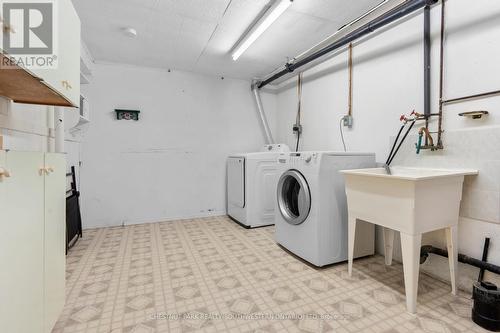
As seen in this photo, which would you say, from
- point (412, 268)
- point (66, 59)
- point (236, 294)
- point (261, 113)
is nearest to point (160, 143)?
point (261, 113)

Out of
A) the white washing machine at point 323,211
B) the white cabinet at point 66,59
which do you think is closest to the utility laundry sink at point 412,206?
the white washing machine at point 323,211

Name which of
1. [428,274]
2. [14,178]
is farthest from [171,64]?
[428,274]

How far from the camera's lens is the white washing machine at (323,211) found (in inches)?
81.5

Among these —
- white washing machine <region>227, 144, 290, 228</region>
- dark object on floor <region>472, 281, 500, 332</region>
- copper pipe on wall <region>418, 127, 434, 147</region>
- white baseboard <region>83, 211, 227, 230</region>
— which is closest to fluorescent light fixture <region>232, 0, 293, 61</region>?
white washing machine <region>227, 144, 290, 228</region>

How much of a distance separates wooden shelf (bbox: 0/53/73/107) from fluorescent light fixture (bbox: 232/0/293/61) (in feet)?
5.48

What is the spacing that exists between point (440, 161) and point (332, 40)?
1702mm

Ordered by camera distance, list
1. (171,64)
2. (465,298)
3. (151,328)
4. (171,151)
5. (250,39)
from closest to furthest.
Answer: (151,328), (465,298), (250,39), (171,64), (171,151)

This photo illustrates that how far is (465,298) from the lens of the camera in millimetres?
1646

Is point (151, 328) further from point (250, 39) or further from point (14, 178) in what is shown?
point (250, 39)

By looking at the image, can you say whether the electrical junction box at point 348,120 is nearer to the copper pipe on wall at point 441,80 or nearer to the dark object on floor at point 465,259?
the copper pipe on wall at point 441,80

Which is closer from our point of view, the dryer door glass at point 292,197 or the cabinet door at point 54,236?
the cabinet door at point 54,236

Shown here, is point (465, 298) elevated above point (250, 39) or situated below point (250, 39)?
below

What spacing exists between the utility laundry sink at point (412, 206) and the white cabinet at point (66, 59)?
6.11 feet

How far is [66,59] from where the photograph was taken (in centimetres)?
118
